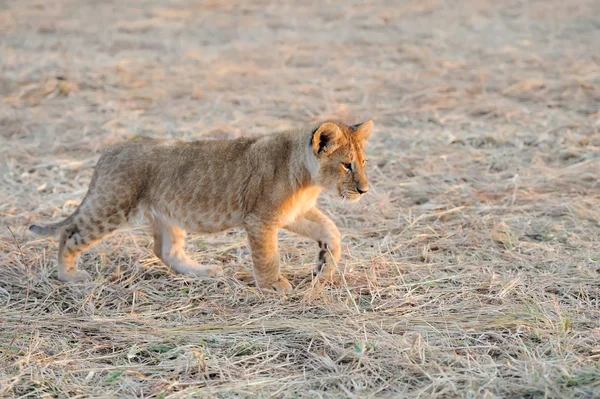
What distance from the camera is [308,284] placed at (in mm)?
6875

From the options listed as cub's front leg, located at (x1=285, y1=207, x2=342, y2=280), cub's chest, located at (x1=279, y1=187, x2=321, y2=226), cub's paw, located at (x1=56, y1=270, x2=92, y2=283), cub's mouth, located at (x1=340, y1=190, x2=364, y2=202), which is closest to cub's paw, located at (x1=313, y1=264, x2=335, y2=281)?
cub's front leg, located at (x1=285, y1=207, x2=342, y2=280)

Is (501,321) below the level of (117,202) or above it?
below

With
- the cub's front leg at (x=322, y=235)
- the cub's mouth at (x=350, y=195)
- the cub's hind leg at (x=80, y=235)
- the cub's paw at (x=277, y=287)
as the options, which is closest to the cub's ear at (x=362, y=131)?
the cub's mouth at (x=350, y=195)

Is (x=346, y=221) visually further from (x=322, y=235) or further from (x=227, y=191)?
(x=227, y=191)

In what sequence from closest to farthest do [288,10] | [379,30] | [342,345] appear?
[342,345] < [379,30] < [288,10]

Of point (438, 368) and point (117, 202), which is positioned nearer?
point (438, 368)

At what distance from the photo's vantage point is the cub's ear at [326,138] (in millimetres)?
6465

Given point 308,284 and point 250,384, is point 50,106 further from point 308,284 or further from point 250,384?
point 250,384

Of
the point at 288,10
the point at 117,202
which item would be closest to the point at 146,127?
the point at 117,202

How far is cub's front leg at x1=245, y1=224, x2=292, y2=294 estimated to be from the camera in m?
6.72

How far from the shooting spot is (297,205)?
6.86 m

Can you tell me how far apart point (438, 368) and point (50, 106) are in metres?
9.64

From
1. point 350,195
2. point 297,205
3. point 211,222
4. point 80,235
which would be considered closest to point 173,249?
point 211,222

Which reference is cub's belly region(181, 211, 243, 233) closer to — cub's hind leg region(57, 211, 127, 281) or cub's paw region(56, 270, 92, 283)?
cub's hind leg region(57, 211, 127, 281)
